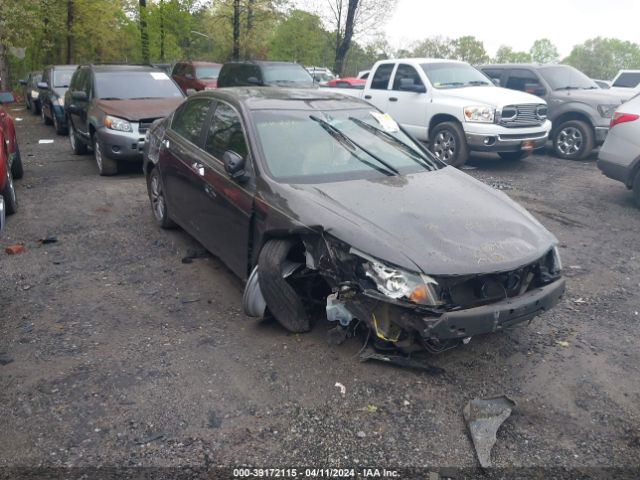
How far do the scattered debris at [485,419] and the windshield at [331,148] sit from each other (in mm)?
1911

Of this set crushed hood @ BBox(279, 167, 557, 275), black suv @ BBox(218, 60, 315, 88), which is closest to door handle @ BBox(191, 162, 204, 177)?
crushed hood @ BBox(279, 167, 557, 275)

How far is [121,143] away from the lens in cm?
896

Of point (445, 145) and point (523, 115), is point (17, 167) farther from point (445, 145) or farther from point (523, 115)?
point (523, 115)

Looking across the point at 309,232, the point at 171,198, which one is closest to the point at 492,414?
the point at 309,232

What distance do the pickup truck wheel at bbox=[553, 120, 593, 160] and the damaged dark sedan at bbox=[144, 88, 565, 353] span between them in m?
7.54

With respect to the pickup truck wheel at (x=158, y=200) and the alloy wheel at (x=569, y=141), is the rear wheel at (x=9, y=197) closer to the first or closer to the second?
the pickup truck wheel at (x=158, y=200)

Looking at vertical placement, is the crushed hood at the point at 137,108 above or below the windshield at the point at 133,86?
below

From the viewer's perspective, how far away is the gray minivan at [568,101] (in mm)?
11133

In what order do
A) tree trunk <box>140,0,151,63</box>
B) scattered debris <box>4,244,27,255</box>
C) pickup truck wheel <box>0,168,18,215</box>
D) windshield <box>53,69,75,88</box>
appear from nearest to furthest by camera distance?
scattered debris <box>4,244,27,255</box>
pickup truck wheel <box>0,168,18,215</box>
windshield <box>53,69,75,88</box>
tree trunk <box>140,0,151,63</box>

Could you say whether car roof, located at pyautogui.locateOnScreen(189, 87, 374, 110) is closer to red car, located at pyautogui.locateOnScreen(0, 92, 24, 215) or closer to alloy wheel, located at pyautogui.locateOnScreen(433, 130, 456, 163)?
red car, located at pyautogui.locateOnScreen(0, 92, 24, 215)

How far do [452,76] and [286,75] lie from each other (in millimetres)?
5003

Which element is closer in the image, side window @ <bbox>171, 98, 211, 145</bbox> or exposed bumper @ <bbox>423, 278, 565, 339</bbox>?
exposed bumper @ <bbox>423, 278, 565, 339</bbox>

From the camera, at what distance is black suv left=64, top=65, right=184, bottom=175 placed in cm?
898

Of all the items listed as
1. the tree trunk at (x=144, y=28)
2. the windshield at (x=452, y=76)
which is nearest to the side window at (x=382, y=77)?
the windshield at (x=452, y=76)
